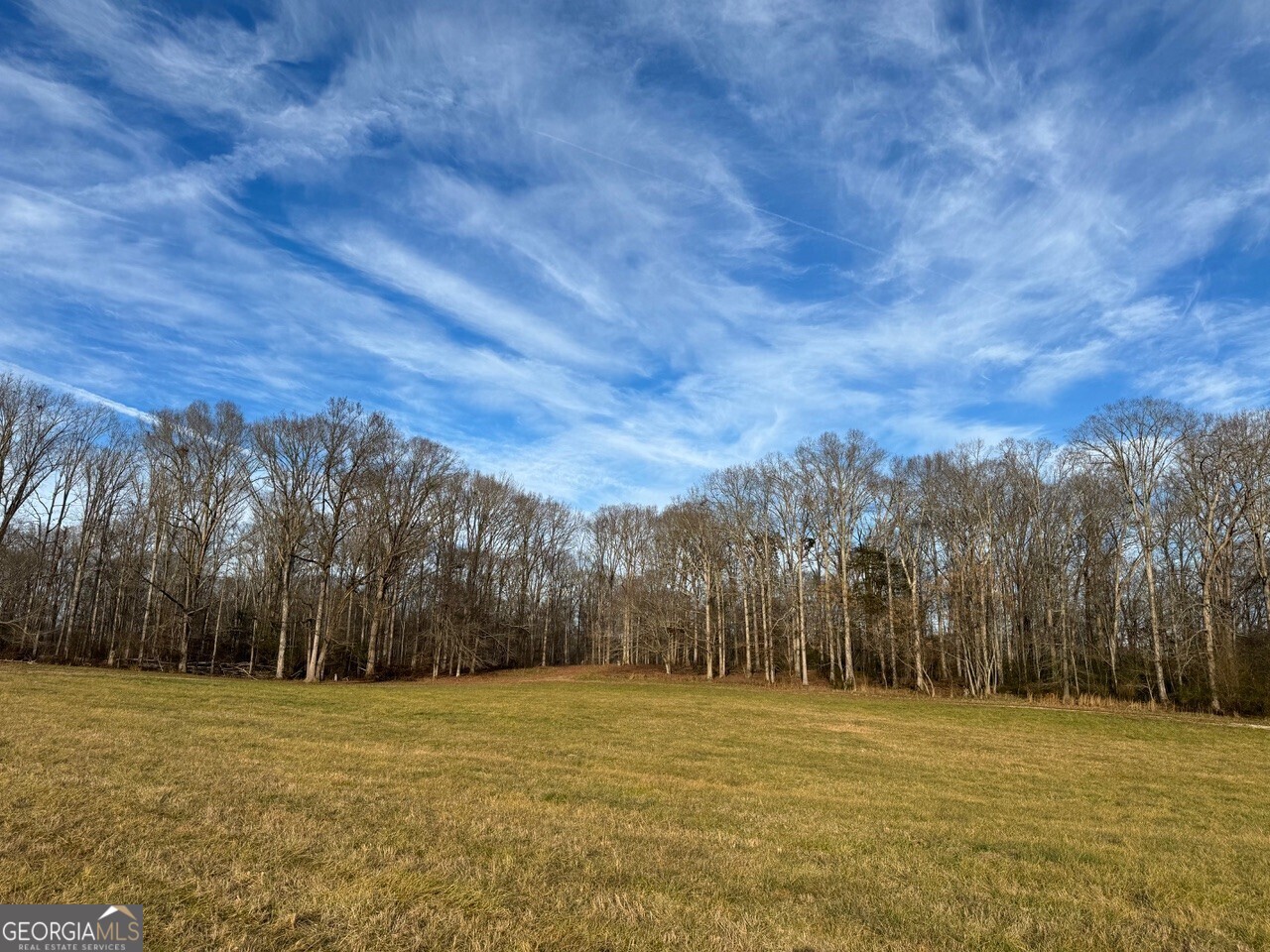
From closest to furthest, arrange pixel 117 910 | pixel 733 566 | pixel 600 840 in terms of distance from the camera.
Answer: pixel 117 910, pixel 600 840, pixel 733 566

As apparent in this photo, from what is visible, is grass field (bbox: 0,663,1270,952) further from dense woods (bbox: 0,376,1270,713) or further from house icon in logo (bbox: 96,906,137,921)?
dense woods (bbox: 0,376,1270,713)

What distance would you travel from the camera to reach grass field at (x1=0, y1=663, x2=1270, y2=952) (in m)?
4.35

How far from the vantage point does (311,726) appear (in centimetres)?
1395

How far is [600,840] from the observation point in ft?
21.1

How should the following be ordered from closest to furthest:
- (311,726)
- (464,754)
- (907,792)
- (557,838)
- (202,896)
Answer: (202,896) < (557,838) < (907,792) < (464,754) < (311,726)

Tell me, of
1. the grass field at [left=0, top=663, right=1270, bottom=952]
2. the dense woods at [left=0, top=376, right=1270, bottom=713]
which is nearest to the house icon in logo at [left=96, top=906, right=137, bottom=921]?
the grass field at [left=0, top=663, right=1270, bottom=952]

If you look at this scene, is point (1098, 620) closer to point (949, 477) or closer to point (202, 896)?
point (949, 477)

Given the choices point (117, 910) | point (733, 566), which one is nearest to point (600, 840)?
point (117, 910)

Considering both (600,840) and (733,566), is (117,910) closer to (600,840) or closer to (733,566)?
A: (600,840)

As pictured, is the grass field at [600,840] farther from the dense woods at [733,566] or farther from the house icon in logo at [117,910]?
the dense woods at [733,566]

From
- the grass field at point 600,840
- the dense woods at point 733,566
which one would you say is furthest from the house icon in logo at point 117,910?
the dense woods at point 733,566

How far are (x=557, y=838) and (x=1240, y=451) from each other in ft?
123

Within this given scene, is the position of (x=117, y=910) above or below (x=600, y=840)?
above

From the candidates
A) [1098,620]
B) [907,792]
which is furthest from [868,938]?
[1098,620]
